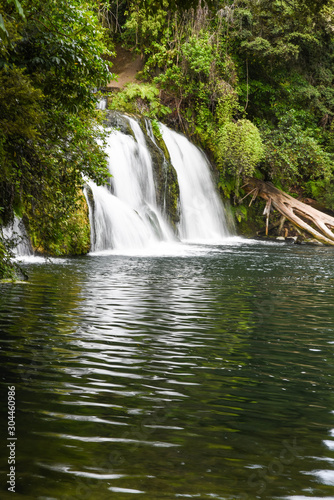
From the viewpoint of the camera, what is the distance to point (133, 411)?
5.06 m

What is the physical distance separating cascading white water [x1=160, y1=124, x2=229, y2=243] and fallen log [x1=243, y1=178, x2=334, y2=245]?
8.68ft

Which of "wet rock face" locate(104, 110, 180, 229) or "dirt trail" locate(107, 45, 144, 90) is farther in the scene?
"dirt trail" locate(107, 45, 144, 90)

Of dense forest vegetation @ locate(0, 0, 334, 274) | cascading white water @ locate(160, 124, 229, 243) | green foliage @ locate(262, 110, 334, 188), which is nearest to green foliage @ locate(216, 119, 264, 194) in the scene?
dense forest vegetation @ locate(0, 0, 334, 274)

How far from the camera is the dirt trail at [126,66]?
130 feet

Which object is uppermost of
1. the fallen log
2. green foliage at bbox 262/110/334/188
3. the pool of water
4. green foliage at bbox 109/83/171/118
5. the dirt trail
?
the dirt trail

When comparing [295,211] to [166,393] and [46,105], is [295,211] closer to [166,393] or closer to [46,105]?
[46,105]

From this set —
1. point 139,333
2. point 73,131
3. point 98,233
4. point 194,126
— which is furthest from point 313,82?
point 139,333

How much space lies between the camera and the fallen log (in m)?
31.3

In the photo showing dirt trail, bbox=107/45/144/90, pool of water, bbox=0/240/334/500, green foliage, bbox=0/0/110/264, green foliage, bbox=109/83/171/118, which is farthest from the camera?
dirt trail, bbox=107/45/144/90

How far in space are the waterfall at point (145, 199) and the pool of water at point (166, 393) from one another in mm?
8561

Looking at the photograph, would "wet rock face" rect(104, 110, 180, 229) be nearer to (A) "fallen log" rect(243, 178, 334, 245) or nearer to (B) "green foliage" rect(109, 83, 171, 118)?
(B) "green foliage" rect(109, 83, 171, 118)

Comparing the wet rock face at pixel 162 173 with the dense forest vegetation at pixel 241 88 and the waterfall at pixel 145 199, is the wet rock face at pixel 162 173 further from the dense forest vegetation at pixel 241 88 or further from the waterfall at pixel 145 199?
the dense forest vegetation at pixel 241 88

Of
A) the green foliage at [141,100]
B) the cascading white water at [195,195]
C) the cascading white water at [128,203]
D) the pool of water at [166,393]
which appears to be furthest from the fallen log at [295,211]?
the pool of water at [166,393]

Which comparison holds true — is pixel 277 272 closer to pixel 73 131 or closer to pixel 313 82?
pixel 73 131
